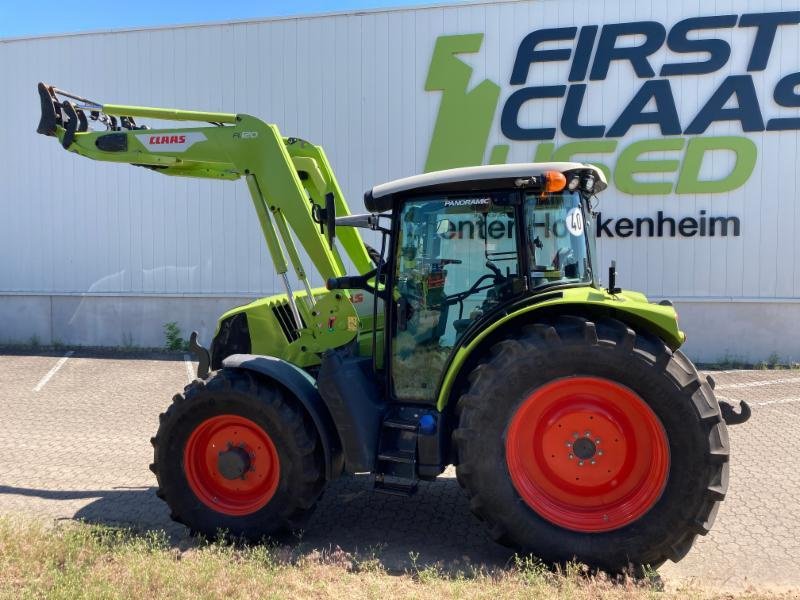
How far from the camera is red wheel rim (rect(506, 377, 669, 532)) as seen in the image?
357 centimetres

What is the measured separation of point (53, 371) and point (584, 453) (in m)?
9.30

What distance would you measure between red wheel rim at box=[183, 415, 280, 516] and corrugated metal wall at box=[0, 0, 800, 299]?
26.0 feet

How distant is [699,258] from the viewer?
10578 millimetres

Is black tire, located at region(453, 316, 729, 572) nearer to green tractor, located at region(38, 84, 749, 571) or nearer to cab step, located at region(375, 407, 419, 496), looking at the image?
green tractor, located at region(38, 84, 749, 571)

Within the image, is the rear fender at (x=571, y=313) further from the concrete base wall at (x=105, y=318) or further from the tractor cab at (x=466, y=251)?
the concrete base wall at (x=105, y=318)

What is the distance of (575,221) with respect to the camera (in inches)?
160

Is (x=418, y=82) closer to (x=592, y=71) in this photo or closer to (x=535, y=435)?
(x=592, y=71)

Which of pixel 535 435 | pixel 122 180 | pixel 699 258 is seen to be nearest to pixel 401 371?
pixel 535 435

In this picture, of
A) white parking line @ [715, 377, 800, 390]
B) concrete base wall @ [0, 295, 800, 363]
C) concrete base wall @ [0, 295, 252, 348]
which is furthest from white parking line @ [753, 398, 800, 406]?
concrete base wall @ [0, 295, 252, 348]

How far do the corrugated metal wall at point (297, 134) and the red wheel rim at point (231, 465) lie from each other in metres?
7.91

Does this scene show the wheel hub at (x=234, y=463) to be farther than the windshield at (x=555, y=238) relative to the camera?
Yes

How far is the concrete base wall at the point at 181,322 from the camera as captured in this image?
10473mm

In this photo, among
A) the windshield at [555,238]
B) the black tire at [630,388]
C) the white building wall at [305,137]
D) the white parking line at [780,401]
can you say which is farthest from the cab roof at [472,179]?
the white building wall at [305,137]

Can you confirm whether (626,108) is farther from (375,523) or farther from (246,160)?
(375,523)
